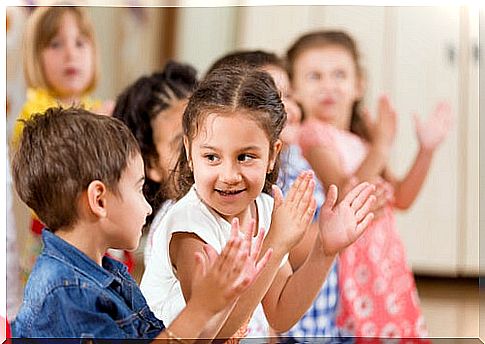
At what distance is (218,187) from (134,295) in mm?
168

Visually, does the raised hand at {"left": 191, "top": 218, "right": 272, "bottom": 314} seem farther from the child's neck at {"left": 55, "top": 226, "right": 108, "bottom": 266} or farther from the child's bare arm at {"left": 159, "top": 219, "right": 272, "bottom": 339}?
the child's neck at {"left": 55, "top": 226, "right": 108, "bottom": 266}

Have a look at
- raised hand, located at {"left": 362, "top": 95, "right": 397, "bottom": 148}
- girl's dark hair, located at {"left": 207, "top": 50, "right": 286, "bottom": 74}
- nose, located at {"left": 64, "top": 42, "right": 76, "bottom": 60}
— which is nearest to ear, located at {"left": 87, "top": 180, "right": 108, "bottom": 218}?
girl's dark hair, located at {"left": 207, "top": 50, "right": 286, "bottom": 74}

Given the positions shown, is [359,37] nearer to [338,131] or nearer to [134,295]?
[338,131]

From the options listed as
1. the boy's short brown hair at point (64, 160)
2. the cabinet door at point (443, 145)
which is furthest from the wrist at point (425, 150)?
the boy's short brown hair at point (64, 160)

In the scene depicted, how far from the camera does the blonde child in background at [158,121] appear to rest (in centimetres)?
117

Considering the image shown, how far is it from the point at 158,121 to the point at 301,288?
0.31m

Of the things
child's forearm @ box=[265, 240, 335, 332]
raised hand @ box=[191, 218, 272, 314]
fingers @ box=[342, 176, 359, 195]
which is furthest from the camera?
fingers @ box=[342, 176, 359, 195]

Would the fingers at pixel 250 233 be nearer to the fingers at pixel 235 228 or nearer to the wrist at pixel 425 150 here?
the fingers at pixel 235 228

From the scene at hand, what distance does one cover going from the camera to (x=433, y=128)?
63.8 inches

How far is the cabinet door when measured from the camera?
6.23 feet

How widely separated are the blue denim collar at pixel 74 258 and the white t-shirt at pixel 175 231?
6 centimetres

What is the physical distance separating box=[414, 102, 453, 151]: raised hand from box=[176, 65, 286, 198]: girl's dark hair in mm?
536

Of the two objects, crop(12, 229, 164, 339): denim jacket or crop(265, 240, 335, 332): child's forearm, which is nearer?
crop(12, 229, 164, 339): denim jacket

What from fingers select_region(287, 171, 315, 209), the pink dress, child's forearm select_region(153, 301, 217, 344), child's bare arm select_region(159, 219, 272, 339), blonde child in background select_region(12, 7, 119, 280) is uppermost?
blonde child in background select_region(12, 7, 119, 280)
